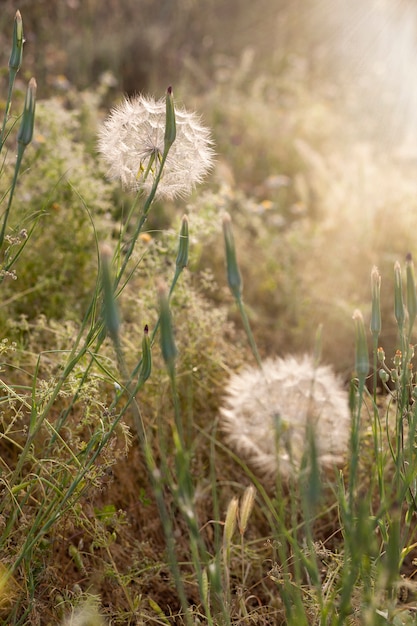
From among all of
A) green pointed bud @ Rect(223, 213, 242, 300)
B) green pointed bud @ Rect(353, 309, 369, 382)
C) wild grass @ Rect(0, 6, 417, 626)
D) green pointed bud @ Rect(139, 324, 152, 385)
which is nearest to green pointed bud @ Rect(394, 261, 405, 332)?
wild grass @ Rect(0, 6, 417, 626)

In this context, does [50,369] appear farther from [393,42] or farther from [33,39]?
[393,42]

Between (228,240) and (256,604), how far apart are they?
1.37 m

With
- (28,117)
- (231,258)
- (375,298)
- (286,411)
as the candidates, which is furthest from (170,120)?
(286,411)

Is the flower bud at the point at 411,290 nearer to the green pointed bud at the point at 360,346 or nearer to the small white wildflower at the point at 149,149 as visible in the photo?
the green pointed bud at the point at 360,346

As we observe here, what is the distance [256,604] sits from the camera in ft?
6.89

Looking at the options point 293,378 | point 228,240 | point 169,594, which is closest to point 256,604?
point 169,594

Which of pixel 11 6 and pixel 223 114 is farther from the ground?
pixel 11 6

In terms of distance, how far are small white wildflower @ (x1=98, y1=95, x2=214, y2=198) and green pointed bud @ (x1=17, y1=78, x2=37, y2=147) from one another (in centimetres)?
34

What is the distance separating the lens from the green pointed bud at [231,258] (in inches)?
43.1

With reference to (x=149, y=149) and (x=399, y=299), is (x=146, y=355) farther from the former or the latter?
(x=149, y=149)

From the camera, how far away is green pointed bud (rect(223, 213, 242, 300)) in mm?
1095

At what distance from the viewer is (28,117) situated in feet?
4.38

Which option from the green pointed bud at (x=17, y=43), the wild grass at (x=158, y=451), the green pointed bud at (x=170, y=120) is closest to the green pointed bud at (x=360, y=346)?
the wild grass at (x=158, y=451)

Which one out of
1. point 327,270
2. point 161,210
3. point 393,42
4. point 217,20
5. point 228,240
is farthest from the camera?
point 217,20
